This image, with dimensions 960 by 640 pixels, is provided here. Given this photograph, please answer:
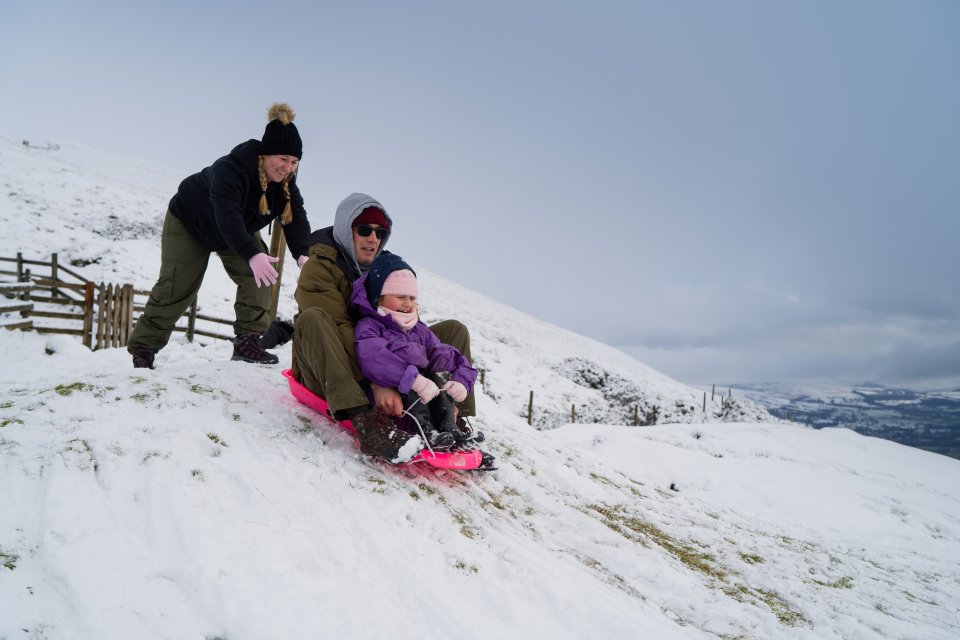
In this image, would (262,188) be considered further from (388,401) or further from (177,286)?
(388,401)

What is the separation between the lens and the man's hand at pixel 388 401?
346cm

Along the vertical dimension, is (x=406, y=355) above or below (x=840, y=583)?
above

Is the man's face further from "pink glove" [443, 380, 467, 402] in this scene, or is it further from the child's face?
"pink glove" [443, 380, 467, 402]

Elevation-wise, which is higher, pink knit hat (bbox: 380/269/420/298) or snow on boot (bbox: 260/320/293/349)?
pink knit hat (bbox: 380/269/420/298)

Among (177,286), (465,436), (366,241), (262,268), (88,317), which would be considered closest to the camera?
(465,436)

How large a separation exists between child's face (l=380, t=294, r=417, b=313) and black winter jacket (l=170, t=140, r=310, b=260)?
1.31m

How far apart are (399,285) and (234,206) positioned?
184 centimetres

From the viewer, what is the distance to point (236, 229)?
4.29 metres

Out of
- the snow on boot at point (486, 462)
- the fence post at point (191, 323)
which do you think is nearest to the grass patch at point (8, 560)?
the snow on boot at point (486, 462)

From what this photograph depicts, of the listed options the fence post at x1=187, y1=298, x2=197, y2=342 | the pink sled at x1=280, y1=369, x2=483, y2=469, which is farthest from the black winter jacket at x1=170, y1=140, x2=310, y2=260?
the fence post at x1=187, y1=298, x2=197, y2=342

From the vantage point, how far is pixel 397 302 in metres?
3.71

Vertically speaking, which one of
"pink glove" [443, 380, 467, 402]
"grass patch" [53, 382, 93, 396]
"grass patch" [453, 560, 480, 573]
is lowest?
"grass patch" [453, 560, 480, 573]

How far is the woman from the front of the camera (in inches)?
174

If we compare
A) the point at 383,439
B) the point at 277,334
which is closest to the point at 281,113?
the point at 277,334
